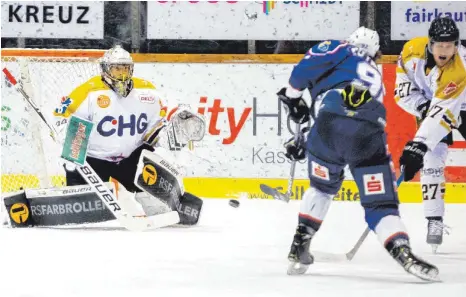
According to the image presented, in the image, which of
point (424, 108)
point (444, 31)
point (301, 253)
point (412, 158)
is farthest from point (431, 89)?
point (301, 253)

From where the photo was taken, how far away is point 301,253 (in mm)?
3260

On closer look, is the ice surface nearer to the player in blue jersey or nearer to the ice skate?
the ice skate

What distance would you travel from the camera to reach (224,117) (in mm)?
5969

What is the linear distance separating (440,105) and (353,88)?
0.73 m

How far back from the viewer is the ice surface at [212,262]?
299 centimetres

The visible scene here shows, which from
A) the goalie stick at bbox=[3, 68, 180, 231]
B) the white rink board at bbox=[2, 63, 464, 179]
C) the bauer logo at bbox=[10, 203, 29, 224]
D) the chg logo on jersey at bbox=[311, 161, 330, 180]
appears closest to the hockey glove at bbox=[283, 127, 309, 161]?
the chg logo on jersey at bbox=[311, 161, 330, 180]

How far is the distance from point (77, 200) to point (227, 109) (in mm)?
1544

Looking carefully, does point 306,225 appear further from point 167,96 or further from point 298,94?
point 167,96

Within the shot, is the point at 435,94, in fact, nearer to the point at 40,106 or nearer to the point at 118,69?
the point at 118,69

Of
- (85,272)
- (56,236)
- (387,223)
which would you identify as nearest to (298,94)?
(387,223)

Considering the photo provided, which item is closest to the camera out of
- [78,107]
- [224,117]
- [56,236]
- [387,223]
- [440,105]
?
[387,223]

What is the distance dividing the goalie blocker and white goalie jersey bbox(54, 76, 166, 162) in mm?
170

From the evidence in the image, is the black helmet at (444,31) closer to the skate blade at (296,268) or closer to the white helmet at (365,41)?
the white helmet at (365,41)

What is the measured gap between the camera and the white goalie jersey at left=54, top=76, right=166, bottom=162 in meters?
4.77
